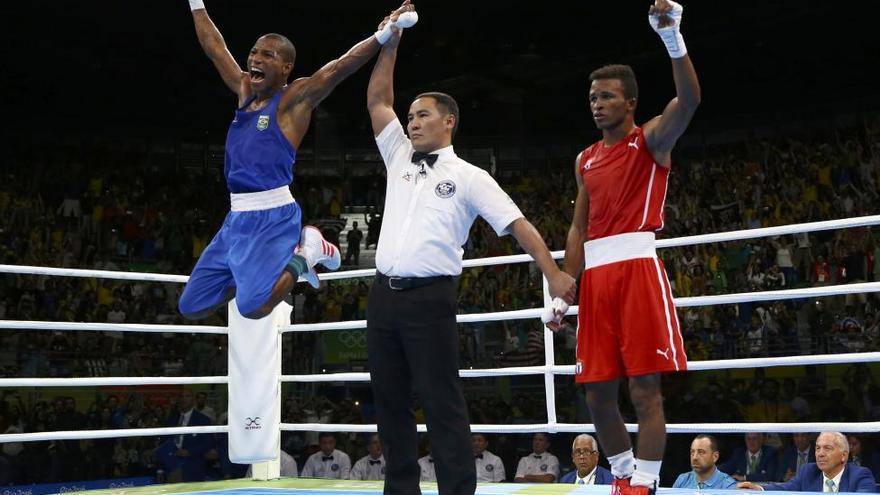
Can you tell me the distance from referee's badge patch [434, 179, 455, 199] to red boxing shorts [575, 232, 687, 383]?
0.52 m

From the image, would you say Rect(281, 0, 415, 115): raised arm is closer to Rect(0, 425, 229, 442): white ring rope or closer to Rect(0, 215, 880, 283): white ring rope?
Rect(0, 215, 880, 283): white ring rope

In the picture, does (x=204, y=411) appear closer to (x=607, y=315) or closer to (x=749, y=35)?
(x=607, y=315)

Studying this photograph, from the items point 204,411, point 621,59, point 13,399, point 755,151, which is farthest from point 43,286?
point 755,151

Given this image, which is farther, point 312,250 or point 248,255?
point 312,250

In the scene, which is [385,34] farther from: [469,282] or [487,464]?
[469,282]

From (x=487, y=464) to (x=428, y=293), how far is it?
5893mm

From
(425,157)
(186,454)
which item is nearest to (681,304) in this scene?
(425,157)

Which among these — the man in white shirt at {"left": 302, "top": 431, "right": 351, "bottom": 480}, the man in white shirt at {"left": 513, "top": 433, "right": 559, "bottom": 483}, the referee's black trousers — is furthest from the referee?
the man in white shirt at {"left": 302, "top": 431, "right": 351, "bottom": 480}

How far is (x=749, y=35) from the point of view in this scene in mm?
14281

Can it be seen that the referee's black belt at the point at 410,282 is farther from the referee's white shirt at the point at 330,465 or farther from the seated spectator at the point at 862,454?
the referee's white shirt at the point at 330,465

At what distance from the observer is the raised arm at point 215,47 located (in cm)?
392

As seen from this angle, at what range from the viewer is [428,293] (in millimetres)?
3012

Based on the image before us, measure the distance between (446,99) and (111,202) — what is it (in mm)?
12226

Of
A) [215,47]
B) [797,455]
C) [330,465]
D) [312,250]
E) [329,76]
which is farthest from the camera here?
[330,465]
